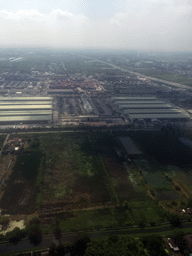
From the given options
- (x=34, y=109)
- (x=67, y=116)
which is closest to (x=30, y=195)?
(x=67, y=116)

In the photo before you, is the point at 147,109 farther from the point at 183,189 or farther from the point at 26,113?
the point at 26,113

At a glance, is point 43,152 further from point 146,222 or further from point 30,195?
point 146,222

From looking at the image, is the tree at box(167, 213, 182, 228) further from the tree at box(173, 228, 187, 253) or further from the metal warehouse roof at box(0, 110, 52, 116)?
the metal warehouse roof at box(0, 110, 52, 116)

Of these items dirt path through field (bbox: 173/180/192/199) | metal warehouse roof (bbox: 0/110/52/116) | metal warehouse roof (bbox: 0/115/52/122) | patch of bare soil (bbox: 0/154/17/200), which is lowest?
dirt path through field (bbox: 173/180/192/199)

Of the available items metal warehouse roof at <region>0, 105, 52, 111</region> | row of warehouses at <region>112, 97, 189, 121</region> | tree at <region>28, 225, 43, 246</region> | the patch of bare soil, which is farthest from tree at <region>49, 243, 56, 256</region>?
metal warehouse roof at <region>0, 105, 52, 111</region>

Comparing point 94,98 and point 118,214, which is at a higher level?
point 94,98

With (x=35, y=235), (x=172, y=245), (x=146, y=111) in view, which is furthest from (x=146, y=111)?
(x=35, y=235)
